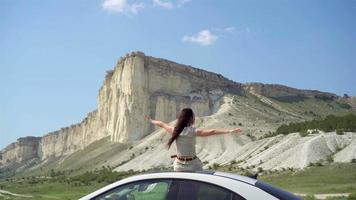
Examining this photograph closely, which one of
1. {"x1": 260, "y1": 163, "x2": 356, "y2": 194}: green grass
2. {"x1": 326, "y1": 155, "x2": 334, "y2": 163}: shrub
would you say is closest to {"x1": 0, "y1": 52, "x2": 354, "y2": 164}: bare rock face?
{"x1": 326, "y1": 155, "x2": 334, "y2": 163}: shrub

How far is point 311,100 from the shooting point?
142 m

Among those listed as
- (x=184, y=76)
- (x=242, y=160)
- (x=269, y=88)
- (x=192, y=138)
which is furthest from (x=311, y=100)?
(x=192, y=138)

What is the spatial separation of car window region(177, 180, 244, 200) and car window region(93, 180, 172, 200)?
0.17m

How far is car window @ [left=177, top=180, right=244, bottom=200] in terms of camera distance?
555 cm

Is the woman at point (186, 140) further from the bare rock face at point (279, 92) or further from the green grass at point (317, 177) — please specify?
the bare rock face at point (279, 92)

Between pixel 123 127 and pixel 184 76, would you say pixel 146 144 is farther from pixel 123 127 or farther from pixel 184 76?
pixel 184 76

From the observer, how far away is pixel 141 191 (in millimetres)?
5773

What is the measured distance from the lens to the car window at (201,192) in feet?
18.2

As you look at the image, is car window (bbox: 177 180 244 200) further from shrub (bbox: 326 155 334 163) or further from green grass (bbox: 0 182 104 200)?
shrub (bbox: 326 155 334 163)

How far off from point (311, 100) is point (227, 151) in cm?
6964

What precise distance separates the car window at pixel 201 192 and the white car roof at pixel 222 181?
1.7 inches

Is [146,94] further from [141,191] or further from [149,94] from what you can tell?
[141,191]

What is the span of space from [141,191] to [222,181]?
33.3 inches

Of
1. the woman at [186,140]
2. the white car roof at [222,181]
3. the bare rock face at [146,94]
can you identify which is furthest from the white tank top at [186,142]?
the bare rock face at [146,94]
